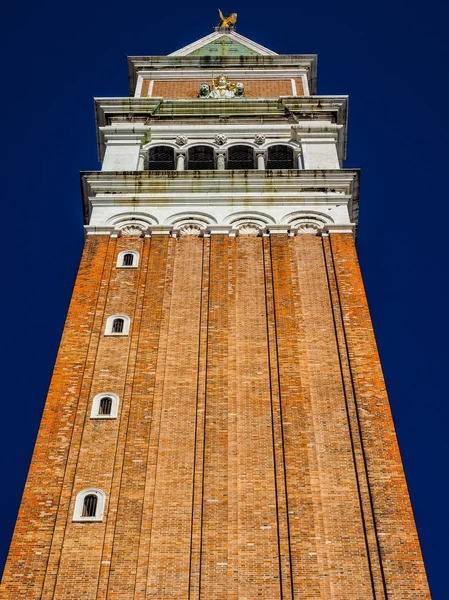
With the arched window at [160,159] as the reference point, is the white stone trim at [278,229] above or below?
below

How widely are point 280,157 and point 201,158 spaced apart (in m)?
2.92

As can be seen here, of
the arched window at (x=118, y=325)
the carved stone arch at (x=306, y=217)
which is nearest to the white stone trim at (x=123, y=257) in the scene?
the arched window at (x=118, y=325)

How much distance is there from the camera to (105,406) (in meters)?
31.2

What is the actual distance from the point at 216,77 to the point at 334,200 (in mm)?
14795

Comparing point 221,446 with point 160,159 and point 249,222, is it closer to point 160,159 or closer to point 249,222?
point 249,222

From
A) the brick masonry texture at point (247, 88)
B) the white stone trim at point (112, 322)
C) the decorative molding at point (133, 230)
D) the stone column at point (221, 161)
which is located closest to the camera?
the white stone trim at point (112, 322)

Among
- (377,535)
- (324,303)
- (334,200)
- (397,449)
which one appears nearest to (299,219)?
(334,200)

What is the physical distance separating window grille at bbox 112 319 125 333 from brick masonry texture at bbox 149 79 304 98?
20.0 metres

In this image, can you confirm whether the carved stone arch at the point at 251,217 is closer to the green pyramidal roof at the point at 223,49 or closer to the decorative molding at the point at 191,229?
the decorative molding at the point at 191,229

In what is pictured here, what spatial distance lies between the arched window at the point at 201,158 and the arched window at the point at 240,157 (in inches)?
26.6

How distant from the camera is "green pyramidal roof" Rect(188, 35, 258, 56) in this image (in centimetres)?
5856

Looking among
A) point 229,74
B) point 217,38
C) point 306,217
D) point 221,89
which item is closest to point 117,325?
point 306,217

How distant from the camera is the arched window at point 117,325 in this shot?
34.3 m

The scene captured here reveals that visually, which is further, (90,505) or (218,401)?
(218,401)
